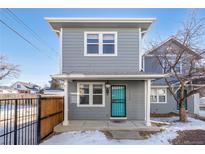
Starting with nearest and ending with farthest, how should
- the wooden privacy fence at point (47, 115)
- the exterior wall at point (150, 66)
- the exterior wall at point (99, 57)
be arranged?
the wooden privacy fence at point (47, 115) → the exterior wall at point (99, 57) → the exterior wall at point (150, 66)

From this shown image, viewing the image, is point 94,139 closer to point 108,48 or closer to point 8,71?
point 108,48

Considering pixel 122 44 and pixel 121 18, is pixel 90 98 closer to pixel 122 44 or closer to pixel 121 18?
pixel 122 44

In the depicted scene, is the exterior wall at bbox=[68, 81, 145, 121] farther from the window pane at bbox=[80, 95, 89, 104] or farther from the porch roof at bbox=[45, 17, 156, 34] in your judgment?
the porch roof at bbox=[45, 17, 156, 34]

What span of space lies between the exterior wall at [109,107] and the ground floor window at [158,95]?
582cm

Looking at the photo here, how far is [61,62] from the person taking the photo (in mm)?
10500

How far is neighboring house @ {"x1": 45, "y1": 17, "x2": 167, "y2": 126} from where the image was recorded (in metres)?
10.2

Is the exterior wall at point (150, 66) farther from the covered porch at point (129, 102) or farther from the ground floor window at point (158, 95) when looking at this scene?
the covered porch at point (129, 102)

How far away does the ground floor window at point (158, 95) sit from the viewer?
1639cm

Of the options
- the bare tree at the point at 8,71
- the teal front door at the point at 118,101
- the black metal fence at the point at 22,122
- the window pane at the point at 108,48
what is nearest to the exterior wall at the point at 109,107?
the teal front door at the point at 118,101

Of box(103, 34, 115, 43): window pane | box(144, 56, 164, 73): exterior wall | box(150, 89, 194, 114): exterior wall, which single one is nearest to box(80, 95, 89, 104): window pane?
box(103, 34, 115, 43): window pane

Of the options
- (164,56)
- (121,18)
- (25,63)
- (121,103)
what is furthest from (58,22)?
(25,63)
